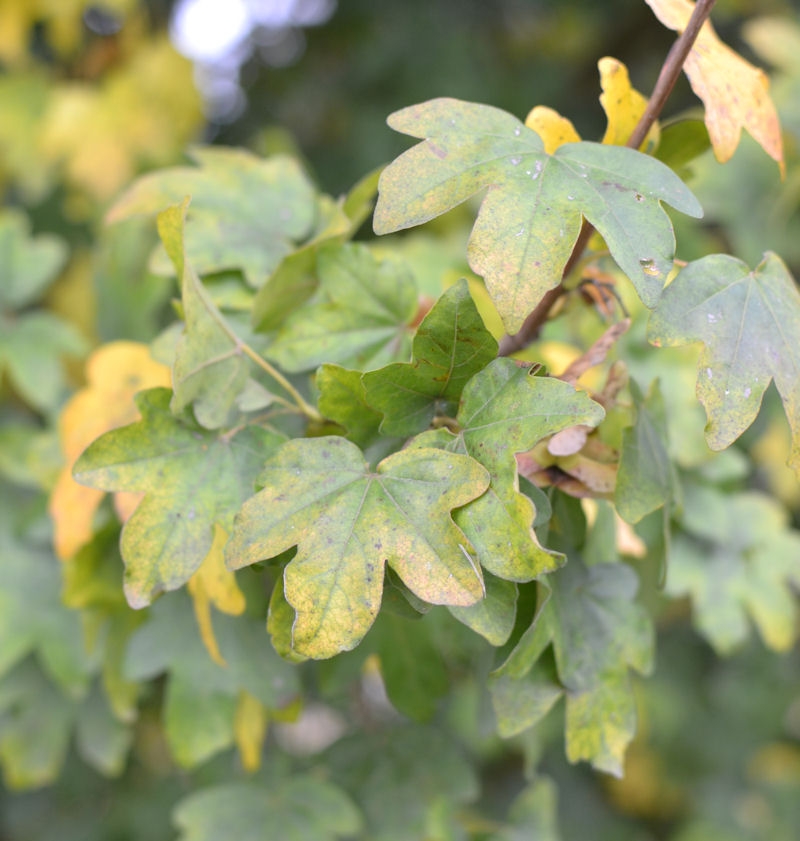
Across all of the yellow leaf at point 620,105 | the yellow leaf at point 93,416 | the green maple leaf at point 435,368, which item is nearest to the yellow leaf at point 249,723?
the yellow leaf at point 93,416

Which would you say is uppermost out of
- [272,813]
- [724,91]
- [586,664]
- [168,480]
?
[724,91]

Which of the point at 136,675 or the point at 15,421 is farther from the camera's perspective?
the point at 15,421

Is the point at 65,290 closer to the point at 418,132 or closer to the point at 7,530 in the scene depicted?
the point at 7,530

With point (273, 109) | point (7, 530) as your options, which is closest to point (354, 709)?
point (7, 530)

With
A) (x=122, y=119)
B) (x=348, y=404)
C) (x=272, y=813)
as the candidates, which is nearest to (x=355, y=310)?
(x=348, y=404)

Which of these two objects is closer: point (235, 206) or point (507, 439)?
point (507, 439)

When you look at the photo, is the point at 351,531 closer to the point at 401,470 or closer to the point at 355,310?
the point at 401,470

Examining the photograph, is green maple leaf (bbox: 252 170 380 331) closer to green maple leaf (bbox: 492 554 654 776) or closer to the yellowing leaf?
green maple leaf (bbox: 492 554 654 776)
